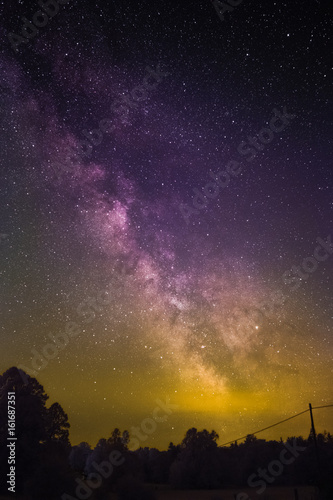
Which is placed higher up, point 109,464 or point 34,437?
point 34,437

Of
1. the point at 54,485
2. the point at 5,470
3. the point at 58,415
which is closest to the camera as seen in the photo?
the point at 54,485

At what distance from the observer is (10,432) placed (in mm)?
34844

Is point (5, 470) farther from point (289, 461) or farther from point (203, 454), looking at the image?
point (289, 461)

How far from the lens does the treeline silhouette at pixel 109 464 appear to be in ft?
103

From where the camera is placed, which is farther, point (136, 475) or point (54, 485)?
point (136, 475)

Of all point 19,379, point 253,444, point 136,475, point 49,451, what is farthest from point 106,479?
point 253,444

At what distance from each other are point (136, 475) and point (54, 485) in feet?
35.2

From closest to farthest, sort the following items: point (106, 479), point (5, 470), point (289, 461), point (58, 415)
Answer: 1. point (5, 470)
2. point (106, 479)
3. point (58, 415)
4. point (289, 461)

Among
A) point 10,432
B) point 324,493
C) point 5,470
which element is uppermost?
point 10,432

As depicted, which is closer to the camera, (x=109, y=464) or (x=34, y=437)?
(x=34, y=437)

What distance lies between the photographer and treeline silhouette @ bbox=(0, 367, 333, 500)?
103 feet

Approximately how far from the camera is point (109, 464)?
41.2 meters

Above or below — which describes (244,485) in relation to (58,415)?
below

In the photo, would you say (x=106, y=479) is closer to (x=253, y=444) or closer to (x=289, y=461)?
(x=289, y=461)
